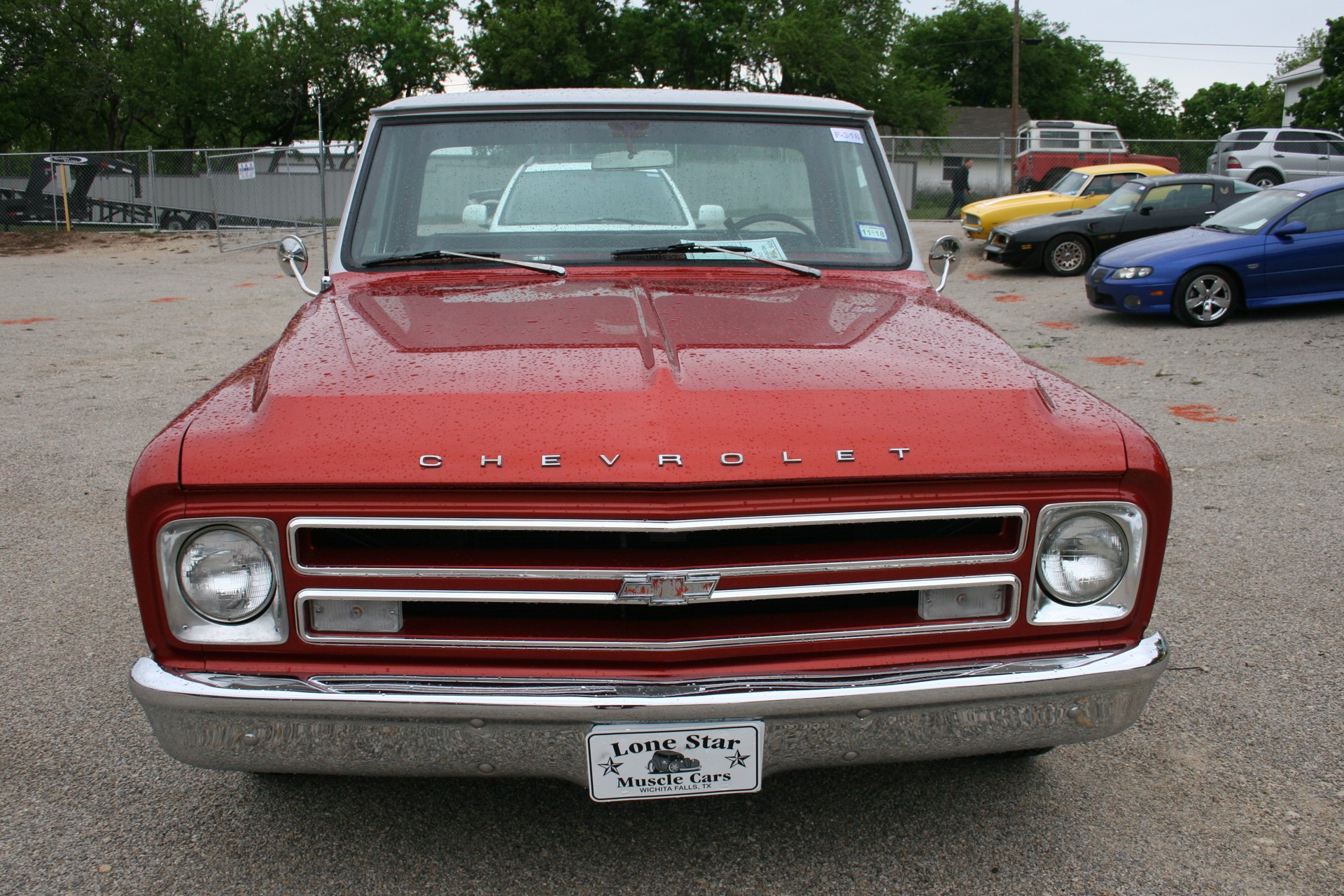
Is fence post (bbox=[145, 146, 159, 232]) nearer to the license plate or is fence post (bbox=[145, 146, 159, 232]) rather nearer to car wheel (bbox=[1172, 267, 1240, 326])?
car wheel (bbox=[1172, 267, 1240, 326])

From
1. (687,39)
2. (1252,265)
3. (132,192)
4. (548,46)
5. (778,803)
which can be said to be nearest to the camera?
(778,803)

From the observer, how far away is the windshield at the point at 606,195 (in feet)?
10.9

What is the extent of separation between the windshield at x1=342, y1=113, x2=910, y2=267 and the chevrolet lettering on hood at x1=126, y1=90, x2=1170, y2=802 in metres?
1.05

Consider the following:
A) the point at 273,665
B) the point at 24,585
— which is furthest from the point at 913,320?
the point at 24,585

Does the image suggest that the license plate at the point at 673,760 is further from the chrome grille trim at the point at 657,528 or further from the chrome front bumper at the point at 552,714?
the chrome grille trim at the point at 657,528

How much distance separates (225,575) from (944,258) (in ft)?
8.84

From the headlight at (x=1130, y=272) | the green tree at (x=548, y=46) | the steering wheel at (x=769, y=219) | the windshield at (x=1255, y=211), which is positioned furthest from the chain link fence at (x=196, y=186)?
the steering wheel at (x=769, y=219)

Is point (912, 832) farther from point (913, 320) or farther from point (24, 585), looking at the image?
point (24, 585)

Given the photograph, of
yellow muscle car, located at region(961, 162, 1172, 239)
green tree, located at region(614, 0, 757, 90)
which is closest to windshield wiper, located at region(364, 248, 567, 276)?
yellow muscle car, located at region(961, 162, 1172, 239)

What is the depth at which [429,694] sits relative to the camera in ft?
6.62

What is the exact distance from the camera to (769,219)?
139 inches

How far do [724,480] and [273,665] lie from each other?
0.96 meters

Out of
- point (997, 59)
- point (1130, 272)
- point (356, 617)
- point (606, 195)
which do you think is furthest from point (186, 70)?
point (997, 59)

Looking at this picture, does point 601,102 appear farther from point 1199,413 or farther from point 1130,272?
point 1130,272
